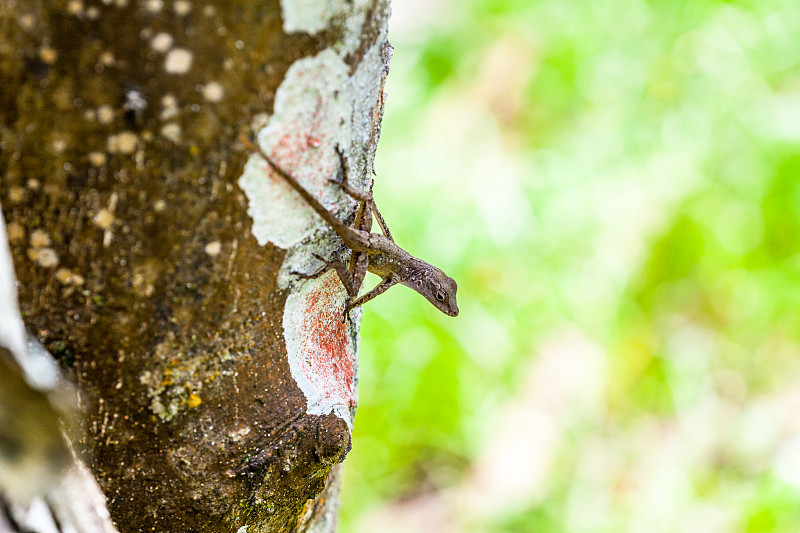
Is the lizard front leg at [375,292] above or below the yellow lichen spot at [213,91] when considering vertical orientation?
above

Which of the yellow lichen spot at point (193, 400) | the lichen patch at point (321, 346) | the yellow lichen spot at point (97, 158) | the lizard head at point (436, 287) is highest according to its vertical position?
the lizard head at point (436, 287)

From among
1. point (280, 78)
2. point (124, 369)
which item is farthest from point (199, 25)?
point (124, 369)

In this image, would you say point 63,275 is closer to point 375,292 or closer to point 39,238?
point 39,238

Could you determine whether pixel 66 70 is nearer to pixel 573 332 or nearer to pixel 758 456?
pixel 573 332

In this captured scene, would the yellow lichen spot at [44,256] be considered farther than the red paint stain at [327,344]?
No

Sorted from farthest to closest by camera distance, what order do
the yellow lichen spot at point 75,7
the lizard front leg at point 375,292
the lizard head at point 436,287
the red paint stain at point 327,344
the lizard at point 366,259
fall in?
the lizard head at point 436,287
the lizard front leg at point 375,292
the red paint stain at point 327,344
the lizard at point 366,259
the yellow lichen spot at point 75,7

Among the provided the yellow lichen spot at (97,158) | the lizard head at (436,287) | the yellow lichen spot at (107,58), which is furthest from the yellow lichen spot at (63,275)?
the lizard head at (436,287)

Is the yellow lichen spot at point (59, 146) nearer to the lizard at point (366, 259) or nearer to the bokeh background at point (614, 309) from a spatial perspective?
the lizard at point (366, 259)
